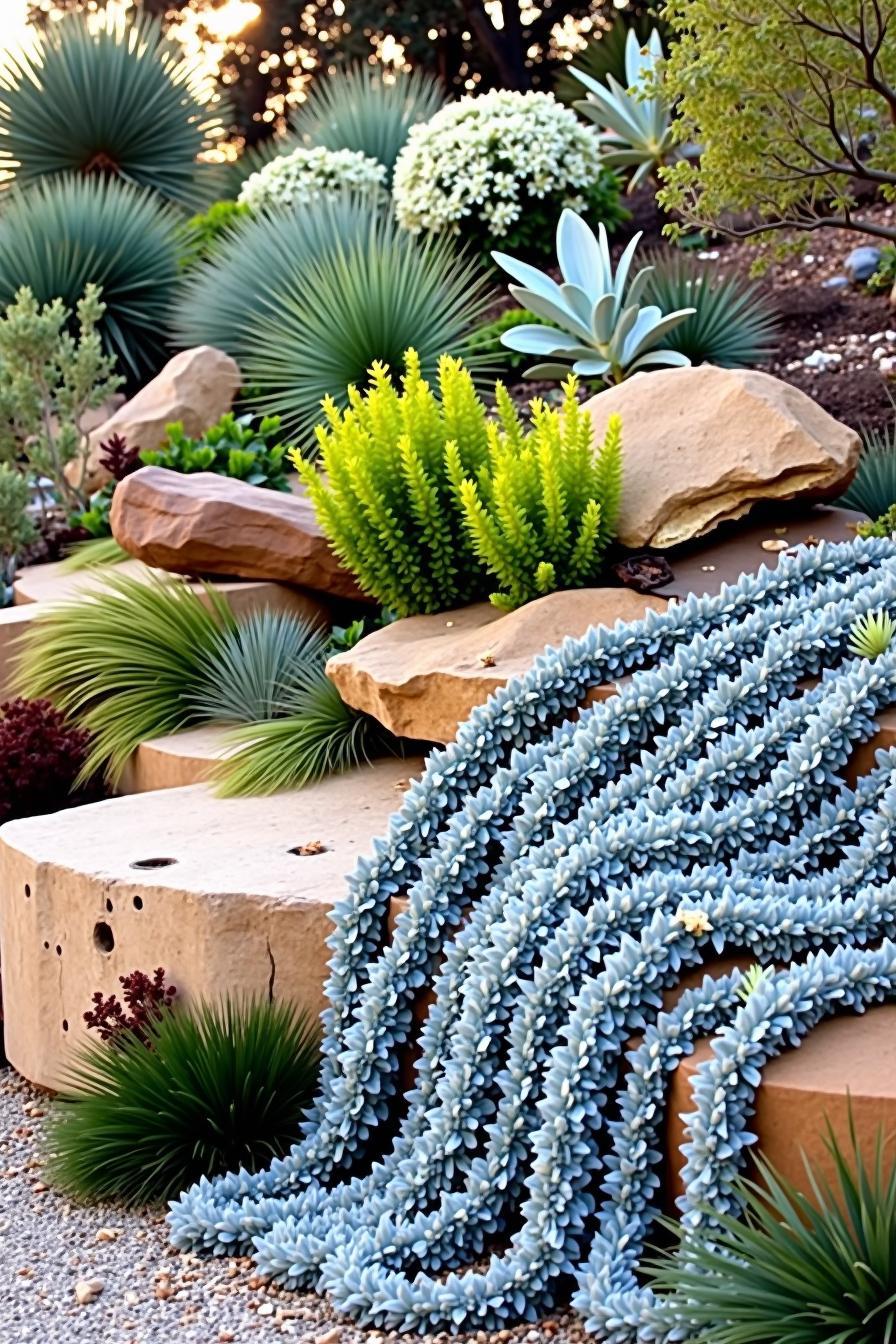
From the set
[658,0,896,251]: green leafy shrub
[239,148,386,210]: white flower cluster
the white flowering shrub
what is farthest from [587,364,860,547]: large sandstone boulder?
[239,148,386,210]: white flower cluster

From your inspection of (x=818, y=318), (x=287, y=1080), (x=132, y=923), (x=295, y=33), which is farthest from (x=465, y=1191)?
(x=295, y=33)

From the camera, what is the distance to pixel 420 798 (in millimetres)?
3971

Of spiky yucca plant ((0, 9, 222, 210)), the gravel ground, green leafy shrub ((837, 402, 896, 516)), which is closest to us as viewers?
the gravel ground

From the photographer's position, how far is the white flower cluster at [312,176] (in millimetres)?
11500

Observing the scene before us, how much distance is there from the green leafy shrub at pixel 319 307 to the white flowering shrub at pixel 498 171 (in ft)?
1.00

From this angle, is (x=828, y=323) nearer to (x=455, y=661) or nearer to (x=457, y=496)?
(x=457, y=496)

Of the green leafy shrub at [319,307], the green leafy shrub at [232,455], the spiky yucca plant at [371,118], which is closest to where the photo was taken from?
the green leafy shrub at [232,455]

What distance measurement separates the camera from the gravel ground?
3.25 metres

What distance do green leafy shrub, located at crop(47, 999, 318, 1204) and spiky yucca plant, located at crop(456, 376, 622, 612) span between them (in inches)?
61.7

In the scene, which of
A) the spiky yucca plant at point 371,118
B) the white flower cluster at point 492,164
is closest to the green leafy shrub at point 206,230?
the spiky yucca plant at point 371,118

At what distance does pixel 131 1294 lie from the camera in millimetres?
3471

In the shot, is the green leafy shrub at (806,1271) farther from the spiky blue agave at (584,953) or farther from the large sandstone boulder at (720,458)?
the large sandstone boulder at (720,458)

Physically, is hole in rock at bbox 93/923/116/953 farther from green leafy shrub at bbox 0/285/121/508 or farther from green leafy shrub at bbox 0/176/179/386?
green leafy shrub at bbox 0/176/179/386

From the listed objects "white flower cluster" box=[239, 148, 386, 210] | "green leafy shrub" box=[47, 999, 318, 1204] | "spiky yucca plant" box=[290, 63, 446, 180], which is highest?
"spiky yucca plant" box=[290, 63, 446, 180]
